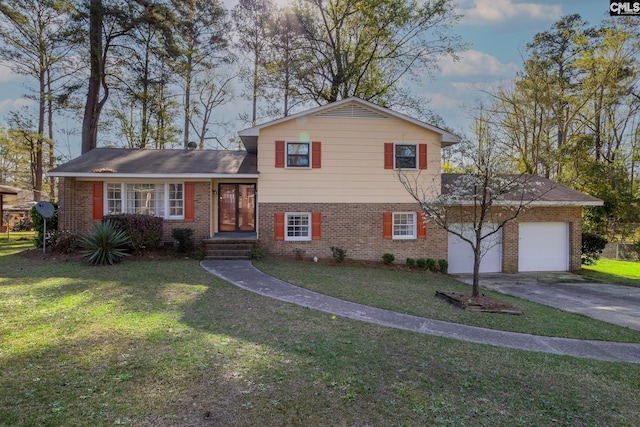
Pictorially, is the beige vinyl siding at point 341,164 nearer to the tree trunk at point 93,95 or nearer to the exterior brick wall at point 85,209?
the exterior brick wall at point 85,209

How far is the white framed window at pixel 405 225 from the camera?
13094 mm

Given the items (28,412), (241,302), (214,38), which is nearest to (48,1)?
(214,38)

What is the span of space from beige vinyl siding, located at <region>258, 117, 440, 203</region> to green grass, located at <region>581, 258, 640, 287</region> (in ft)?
22.7

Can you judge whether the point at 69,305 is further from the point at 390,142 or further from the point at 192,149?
the point at 192,149

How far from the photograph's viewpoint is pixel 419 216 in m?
13.1

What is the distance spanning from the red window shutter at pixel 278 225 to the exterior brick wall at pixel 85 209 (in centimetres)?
→ 250

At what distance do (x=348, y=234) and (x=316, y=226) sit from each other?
4.06 feet

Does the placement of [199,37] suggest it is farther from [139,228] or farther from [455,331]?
[455,331]

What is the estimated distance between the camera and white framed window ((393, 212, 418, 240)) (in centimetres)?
1309

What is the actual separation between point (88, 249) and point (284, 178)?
6483 millimetres

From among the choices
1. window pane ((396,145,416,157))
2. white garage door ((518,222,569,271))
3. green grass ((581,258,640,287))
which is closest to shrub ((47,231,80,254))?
window pane ((396,145,416,157))

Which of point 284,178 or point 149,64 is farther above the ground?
point 149,64

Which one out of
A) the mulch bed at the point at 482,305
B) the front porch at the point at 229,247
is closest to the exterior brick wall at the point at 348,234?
the front porch at the point at 229,247

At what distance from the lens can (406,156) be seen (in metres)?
13.0
